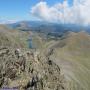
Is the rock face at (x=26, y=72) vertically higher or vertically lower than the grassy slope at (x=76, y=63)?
higher

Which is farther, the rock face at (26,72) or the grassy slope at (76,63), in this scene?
the grassy slope at (76,63)

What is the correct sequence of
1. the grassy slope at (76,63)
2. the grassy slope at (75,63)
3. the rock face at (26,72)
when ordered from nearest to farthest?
the rock face at (26,72) < the grassy slope at (75,63) < the grassy slope at (76,63)

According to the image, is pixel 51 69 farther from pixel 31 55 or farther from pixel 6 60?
pixel 6 60

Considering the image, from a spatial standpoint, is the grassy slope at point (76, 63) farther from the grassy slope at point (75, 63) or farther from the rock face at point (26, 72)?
the rock face at point (26, 72)

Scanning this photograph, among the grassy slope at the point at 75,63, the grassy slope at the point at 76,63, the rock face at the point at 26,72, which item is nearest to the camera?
the rock face at the point at 26,72

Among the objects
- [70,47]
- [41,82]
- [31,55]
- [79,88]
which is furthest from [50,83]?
[70,47]

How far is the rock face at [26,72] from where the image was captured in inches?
1395

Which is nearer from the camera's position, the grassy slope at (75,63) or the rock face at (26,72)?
the rock face at (26,72)

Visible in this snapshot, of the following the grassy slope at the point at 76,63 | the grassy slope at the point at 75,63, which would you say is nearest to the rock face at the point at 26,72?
the grassy slope at the point at 75,63

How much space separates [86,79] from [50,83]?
3166cm

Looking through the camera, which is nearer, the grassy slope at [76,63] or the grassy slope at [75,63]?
the grassy slope at [75,63]

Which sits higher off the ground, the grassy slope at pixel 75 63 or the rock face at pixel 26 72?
the rock face at pixel 26 72

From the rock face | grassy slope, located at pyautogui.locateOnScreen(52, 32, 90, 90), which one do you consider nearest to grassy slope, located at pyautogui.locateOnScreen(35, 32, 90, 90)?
grassy slope, located at pyautogui.locateOnScreen(52, 32, 90, 90)

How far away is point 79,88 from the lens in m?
57.3
